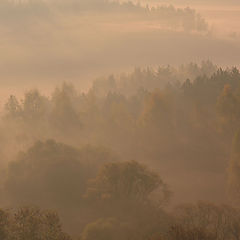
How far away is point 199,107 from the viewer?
77375mm

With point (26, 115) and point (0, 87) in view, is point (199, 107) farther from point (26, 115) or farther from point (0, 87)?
point (0, 87)

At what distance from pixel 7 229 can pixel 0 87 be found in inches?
5350

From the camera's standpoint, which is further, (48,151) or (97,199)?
(48,151)

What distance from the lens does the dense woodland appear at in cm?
4038

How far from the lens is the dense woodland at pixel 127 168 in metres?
40.4

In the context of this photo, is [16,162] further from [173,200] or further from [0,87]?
[0,87]

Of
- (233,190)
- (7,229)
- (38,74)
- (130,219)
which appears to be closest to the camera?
(7,229)

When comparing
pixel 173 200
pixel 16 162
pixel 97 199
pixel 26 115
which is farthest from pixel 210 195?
pixel 26 115

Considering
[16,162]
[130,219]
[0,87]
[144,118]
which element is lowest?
[130,219]

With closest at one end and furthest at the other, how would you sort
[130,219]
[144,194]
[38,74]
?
[130,219] → [144,194] → [38,74]

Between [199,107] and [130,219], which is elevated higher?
[199,107]

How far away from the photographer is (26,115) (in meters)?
90.2

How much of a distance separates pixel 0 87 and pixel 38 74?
26188mm

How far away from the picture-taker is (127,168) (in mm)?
48344
